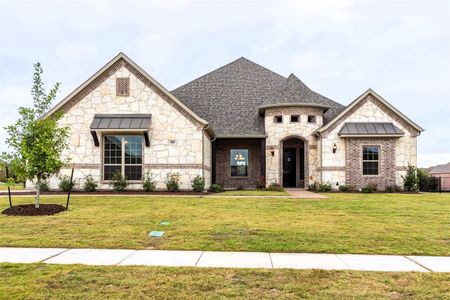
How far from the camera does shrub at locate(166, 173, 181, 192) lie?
19859 millimetres

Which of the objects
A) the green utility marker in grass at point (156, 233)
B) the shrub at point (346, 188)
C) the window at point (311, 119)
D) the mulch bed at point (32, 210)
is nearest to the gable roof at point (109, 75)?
the window at point (311, 119)

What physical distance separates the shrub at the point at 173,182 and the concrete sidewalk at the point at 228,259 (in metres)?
12.5

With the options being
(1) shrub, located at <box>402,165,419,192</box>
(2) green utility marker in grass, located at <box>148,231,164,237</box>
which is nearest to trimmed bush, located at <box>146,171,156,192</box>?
(2) green utility marker in grass, located at <box>148,231,164,237</box>

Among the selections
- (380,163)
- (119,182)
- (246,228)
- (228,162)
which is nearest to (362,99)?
(380,163)

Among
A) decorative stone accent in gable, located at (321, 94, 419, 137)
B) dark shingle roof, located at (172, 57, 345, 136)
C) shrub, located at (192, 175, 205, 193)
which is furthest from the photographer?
dark shingle roof, located at (172, 57, 345, 136)

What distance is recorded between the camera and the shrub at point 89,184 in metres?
20.0

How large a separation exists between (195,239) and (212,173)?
16537 millimetres

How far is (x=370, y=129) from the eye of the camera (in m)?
22.2

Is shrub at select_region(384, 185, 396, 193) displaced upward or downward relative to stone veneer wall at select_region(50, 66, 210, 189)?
downward

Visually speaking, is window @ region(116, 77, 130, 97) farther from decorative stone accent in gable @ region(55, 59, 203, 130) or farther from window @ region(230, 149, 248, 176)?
window @ region(230, 149, 248, 176)

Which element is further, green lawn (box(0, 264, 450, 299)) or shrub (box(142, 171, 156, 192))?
shrub (box(142, 171, 156, 192))

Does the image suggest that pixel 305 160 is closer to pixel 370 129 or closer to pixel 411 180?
pixel 370 129

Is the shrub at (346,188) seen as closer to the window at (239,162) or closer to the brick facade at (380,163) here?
the brick facade at (380,163)

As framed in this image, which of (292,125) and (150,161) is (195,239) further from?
(292,125)
